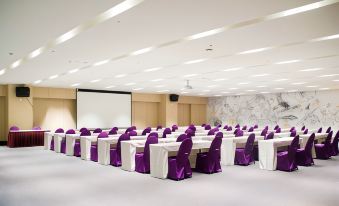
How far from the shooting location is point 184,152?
23.9 ft

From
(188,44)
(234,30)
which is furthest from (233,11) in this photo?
(188,44)

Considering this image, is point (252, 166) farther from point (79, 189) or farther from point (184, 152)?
point (79, 189)

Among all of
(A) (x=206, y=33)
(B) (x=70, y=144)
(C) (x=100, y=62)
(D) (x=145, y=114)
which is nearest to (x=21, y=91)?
(B) (x=70, y=144)

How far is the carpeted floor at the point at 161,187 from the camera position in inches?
215

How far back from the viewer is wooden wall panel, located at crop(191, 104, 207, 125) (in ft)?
83.3

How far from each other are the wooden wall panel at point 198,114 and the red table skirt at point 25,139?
12.8m

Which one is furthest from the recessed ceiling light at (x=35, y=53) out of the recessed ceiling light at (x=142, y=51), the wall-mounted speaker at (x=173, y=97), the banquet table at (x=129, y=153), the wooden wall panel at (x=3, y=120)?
the wall-mounted speaker at (x=173, y=97)

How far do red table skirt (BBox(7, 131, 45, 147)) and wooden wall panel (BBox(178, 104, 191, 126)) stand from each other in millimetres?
11642

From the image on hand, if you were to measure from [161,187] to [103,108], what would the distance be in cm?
1333

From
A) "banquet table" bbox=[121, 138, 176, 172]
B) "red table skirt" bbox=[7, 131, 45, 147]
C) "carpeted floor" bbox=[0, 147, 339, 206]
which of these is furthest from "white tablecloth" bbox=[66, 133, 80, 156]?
"red table skirt" bbox=[7, 131, 45, 147]

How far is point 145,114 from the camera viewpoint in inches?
885

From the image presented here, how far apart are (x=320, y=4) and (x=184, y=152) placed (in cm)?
415

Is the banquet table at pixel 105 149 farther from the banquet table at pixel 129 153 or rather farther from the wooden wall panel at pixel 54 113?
the wooden wall panel at pixel 54 113

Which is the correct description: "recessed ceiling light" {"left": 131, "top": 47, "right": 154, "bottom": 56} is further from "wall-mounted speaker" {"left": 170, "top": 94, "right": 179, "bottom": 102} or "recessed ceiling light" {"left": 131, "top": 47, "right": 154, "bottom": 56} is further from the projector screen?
"wall-mounted speaker" {"left": 170, "top": 94, "right": 179, "bottom": 102}
